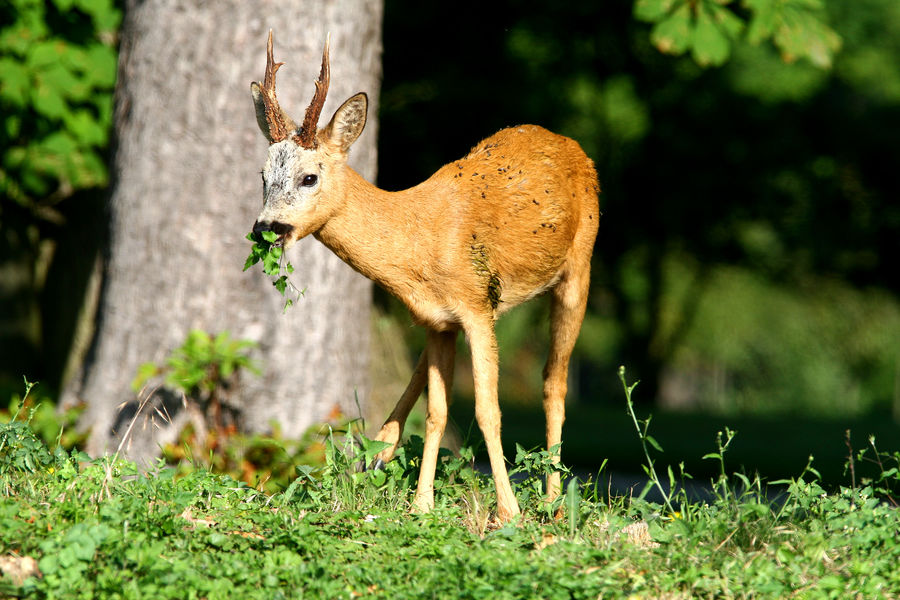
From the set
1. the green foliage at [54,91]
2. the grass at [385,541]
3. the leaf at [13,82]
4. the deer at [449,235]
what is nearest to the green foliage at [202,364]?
the grass at [385,541]

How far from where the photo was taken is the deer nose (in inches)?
186

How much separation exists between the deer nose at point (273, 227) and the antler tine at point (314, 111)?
1.48 ft

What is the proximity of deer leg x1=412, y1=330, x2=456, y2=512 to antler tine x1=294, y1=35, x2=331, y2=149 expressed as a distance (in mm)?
1285

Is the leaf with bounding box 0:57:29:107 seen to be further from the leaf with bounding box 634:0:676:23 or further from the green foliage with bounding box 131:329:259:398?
the leaf with bounding box 634:0:676:23

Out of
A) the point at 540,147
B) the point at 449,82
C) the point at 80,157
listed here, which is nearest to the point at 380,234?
the point at 540,147

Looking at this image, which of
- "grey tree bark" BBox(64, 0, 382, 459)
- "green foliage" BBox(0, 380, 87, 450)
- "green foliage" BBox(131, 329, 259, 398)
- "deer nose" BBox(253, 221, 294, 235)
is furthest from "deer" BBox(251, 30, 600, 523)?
"green foliage" BBox(0, 380, 87, 450)

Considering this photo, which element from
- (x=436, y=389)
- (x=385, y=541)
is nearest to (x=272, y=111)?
(x=436, y=389)

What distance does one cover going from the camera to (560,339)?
6168mm

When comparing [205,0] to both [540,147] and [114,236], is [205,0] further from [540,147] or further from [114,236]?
[540,147]

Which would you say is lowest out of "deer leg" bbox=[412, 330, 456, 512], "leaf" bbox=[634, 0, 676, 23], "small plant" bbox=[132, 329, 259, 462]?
"small plant" bbox=[132, 329, 259, 462]

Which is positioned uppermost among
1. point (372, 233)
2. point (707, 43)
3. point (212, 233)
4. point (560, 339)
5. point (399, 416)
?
point (707, 43)

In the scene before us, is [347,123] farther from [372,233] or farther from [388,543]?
[388,543]

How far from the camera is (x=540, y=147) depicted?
20.2 ft

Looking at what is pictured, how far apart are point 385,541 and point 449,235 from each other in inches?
64.2
